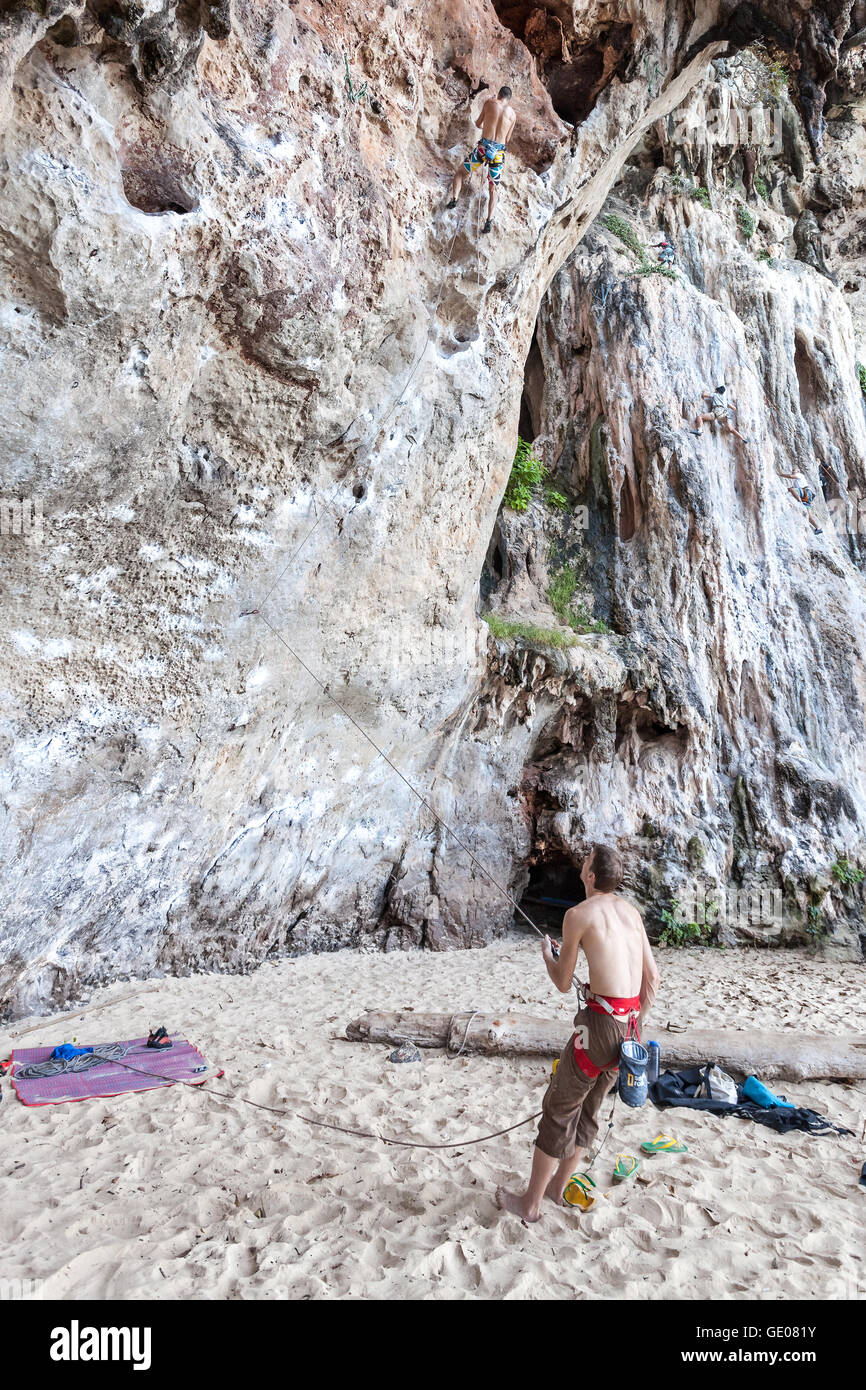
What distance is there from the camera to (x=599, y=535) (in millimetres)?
12320

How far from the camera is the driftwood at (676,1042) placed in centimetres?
495

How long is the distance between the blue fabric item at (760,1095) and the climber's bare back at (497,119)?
828 cm

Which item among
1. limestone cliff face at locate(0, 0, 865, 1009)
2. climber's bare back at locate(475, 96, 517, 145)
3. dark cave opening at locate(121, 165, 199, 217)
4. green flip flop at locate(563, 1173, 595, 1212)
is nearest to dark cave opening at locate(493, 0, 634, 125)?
limestone cliff face at locate(0, 0, 865, 1009)

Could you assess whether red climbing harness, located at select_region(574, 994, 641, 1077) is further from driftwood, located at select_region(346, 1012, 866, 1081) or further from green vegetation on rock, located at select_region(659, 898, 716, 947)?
green vegetation on rock, located at select_region(659, 898, 716, 947)

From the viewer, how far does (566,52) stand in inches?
338

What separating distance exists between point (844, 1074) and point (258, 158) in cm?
769

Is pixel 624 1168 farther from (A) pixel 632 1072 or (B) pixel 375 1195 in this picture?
(B) pixel 375 1195

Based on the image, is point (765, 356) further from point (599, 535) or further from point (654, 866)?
point (654, 866)

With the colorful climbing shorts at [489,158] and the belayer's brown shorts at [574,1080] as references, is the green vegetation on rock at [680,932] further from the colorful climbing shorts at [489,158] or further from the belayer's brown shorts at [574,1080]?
the colorful climbing shorts at [489,158]

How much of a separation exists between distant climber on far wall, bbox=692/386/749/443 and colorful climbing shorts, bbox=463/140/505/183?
6.46 metres

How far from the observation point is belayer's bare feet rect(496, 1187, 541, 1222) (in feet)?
10.3

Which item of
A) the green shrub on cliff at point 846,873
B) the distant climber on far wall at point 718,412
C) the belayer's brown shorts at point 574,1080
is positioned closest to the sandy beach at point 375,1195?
the belayer's brown shorts at point 574,1080

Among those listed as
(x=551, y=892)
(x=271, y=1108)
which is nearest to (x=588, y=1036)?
(x=271, y=1108)

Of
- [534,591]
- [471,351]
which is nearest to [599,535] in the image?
[534,591]
